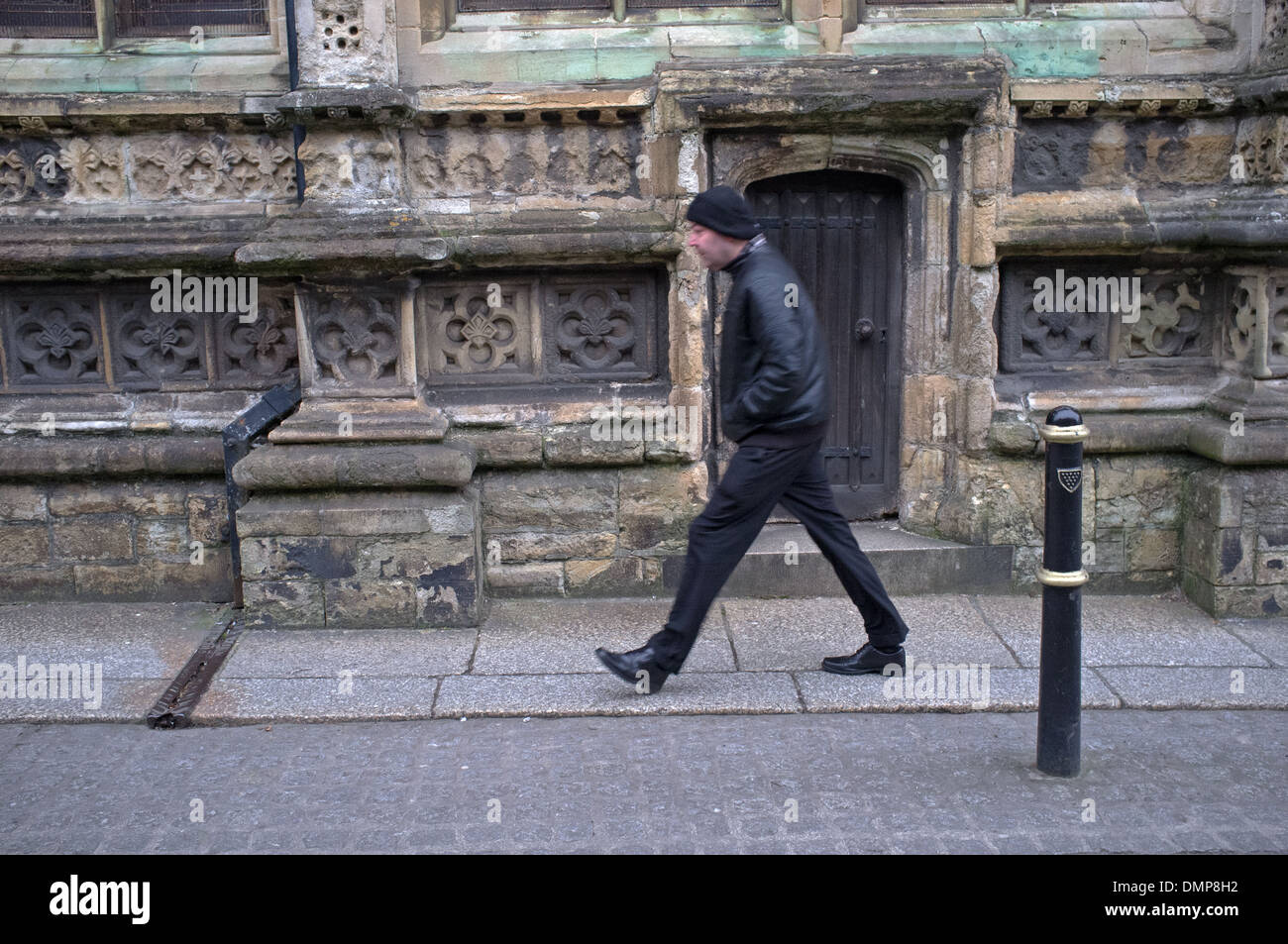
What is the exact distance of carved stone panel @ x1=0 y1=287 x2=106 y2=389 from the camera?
19.9 feet

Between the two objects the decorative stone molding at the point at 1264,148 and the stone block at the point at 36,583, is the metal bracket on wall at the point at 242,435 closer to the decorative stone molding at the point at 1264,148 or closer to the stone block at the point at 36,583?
the stone block at the point at 36,583

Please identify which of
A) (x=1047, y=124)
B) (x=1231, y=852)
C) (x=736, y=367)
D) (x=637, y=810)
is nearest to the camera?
(x=1231, y=852)

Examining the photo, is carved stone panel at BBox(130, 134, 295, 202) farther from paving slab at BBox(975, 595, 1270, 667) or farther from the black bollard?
paving slab at BBox(975, 595, 1270, 667)

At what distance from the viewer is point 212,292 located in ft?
19.7

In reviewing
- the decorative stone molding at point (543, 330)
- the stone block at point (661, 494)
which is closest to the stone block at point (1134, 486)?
the stone block at point (661, 494)

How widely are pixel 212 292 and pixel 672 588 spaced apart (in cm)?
268

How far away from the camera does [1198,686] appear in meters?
4.91

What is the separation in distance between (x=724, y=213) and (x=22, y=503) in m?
3.80

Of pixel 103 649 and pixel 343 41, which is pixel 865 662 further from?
pixel 343 41

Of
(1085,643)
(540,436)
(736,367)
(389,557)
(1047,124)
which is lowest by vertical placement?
(1085,643)

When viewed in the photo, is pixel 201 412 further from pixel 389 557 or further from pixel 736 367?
pixel 736 367

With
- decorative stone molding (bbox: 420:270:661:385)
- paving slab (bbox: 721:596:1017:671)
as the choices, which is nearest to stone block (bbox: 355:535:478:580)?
decorative stone molding (bbox: 420:270:661:385)

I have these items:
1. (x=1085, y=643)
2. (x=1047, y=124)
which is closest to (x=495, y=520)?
(x=1085, y=643)

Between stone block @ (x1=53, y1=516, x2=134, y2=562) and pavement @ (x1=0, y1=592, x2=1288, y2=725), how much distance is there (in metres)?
0.25
